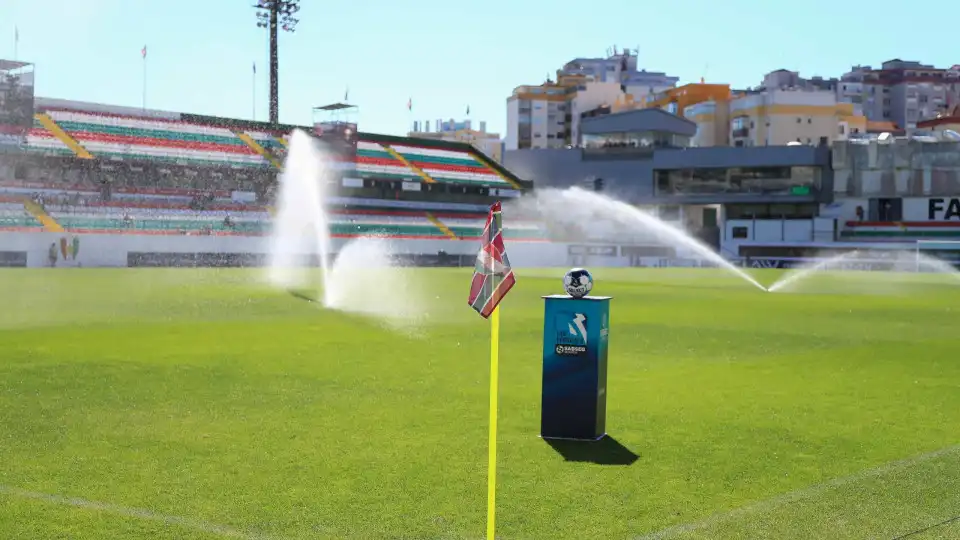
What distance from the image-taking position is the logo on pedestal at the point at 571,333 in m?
9.83

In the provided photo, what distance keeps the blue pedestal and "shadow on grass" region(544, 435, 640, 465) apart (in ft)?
0.40

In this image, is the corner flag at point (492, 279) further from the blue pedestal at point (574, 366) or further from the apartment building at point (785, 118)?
the apartment building at point (785, 118)

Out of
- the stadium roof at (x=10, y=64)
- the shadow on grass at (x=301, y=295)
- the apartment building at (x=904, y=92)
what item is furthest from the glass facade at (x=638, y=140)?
the shadow on grass at (x=301, y=295)

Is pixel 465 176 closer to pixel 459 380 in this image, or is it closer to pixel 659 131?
pixel 659 131

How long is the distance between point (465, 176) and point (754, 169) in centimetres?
2819

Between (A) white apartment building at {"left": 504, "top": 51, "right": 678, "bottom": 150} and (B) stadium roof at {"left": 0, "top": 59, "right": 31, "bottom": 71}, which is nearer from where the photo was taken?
(B) stadium roof at {"left": 0, "top": 59, "right": 31, "bottom": 71}

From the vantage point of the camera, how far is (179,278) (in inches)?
1752

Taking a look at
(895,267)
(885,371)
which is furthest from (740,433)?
(895,267)

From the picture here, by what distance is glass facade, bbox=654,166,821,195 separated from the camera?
93500 millimetres

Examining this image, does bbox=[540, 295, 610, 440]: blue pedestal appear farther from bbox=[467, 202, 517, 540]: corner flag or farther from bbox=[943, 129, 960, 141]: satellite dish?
bbox=[943, 129, 960, 141]: satellite dish

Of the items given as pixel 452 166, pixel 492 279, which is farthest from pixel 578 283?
pixel 452 166

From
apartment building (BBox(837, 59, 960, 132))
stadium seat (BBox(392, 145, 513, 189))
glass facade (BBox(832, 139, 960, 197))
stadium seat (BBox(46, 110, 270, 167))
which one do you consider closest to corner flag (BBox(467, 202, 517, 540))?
stadium seat (BBox(46, 110, 270, 167))

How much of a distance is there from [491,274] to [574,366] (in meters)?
3.57

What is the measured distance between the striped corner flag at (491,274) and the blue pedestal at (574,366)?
3.11m
